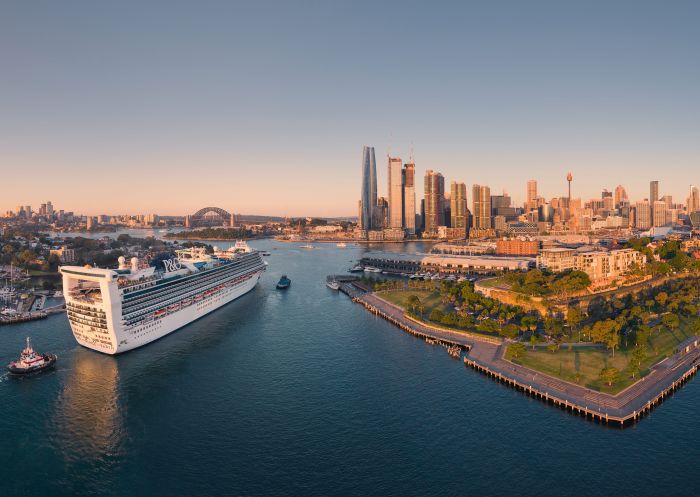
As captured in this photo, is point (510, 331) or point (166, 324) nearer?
point (510, 331)

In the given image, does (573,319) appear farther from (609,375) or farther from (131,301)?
(131,301)

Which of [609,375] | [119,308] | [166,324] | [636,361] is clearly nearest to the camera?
[609,375]

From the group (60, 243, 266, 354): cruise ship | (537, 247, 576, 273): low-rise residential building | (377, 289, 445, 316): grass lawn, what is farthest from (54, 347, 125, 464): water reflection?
(537, 247, 576, 273): low-rise residential building

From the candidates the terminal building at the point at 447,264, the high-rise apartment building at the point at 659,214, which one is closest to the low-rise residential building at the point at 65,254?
the terminal building at the point at 447,264

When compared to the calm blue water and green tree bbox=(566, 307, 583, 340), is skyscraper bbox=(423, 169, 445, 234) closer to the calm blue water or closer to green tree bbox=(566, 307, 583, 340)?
green tree bbox=(566, 307, 583, 340)

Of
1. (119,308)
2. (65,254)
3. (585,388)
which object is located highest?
(65,254)

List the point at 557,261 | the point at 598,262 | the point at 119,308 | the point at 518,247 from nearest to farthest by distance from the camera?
the point at 119,308, the point at 598,262, the point at 557,261, the point at 518,247

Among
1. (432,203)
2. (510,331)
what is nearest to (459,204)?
(432,203)
